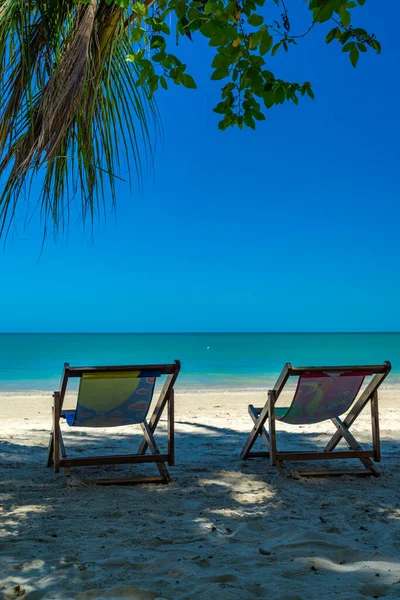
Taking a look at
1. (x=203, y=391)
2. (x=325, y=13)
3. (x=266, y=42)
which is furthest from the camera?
(x=203, y=391)

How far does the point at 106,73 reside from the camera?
2.80 metres

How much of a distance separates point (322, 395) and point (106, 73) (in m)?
2.63

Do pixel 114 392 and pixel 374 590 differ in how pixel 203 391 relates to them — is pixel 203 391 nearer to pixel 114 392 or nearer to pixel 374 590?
pixel 114 392

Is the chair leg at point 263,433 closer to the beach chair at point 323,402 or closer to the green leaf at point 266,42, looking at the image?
the beach chair at point 323,402

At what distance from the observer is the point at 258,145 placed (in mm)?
73250

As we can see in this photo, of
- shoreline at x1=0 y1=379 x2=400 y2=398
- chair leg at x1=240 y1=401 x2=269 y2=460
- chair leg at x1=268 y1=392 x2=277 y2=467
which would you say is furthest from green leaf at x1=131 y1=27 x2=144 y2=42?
shoreline at x1=0 y1=379 x2=400 y2=398

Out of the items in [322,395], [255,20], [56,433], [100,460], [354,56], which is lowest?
[100,460]

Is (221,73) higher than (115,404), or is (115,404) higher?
(221,73)

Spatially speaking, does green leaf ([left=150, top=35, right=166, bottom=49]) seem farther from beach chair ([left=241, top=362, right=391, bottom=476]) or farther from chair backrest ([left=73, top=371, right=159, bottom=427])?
beach chair ([left=241, top=362, right=391, bottom=476])

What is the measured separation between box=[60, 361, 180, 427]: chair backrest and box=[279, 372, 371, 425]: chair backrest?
91 cm

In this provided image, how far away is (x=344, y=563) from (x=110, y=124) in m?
2.33

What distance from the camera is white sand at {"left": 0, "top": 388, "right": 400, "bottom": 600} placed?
88.9 inches

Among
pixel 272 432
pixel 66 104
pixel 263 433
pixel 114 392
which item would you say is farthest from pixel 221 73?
pixel 263 433

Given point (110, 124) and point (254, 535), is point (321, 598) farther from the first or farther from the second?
point (110, 124)
